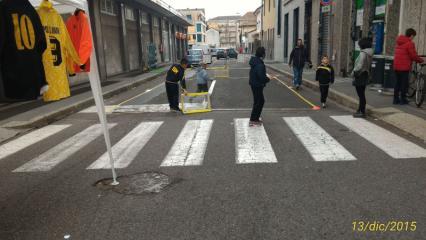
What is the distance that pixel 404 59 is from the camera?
32.4ft

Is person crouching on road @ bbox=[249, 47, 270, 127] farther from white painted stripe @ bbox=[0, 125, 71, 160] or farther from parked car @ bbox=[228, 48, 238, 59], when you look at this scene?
parked car @ bbox=[228, 48, 238, 59]

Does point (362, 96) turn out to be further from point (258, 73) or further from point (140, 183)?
point (140, 183)

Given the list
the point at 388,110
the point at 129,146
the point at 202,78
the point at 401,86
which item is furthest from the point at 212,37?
the point at 129,146

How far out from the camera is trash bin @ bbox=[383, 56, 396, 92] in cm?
1220

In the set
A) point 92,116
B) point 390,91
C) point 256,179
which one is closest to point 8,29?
point 256,179

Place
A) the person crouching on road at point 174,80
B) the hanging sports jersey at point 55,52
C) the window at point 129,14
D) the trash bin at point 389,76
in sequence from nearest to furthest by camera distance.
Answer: the hanging sports jersey at point 55,52, the person crouching on road at point 174,80, the trash bin at point 389,76, the window at point 129,14

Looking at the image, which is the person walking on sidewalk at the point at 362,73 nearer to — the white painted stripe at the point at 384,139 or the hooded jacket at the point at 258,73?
the white painted stripe at the point at 384,139

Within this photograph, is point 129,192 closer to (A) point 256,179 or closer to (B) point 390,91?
(A) point 256,179

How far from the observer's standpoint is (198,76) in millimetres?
11703

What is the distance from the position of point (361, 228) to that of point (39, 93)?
12.2ft

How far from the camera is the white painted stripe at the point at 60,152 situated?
6236 mm

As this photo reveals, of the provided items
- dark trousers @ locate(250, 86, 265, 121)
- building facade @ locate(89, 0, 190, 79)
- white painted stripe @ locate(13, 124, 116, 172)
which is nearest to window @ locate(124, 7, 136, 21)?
building facade @ locate(89, 0, 190, 79)

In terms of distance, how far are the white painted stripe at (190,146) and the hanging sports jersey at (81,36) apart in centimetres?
216

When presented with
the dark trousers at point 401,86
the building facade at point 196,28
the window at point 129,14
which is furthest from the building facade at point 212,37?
the dark trousers at point 401,86
